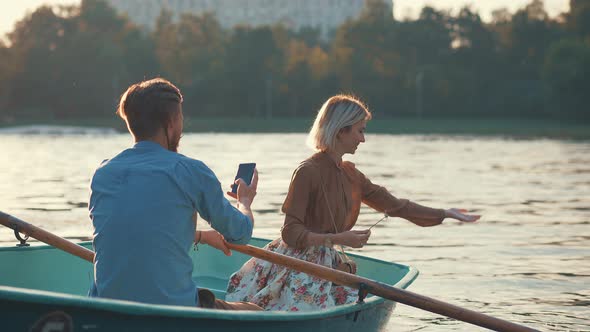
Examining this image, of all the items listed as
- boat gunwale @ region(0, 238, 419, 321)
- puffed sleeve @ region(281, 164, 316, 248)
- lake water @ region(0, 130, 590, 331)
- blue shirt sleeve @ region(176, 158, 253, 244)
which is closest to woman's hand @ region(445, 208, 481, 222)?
puffed sleeve @ region(281, 164, 316, 248)

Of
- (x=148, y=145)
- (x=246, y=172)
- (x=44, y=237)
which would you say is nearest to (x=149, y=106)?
(x=148, y=145)

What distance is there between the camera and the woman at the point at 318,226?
18.4ft

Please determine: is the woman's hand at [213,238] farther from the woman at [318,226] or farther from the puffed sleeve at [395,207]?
the puffed sleeve at [395,207]

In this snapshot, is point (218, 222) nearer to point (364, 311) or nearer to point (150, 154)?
point (150, 154)

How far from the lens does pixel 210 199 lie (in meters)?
4.27

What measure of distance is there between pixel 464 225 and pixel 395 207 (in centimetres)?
745

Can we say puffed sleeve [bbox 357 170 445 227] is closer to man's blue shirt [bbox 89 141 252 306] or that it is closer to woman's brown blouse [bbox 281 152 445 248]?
woman's brown blouse [bbox 281 152 445 248]

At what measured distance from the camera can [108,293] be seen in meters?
4.28

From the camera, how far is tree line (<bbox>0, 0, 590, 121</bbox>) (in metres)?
76.2

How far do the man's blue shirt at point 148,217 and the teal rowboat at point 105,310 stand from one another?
14 cm

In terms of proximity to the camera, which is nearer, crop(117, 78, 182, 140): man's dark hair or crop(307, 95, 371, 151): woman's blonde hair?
crop(117, 78, 182, 140): man's dark hair

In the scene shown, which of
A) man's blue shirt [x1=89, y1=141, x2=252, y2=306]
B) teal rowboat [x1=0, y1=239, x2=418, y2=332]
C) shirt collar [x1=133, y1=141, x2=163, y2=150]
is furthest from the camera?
shirt collar [x1=133, y1=141, x2=163, y2=150]

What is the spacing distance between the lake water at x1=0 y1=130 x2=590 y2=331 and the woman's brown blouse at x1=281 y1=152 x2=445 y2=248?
155 cm

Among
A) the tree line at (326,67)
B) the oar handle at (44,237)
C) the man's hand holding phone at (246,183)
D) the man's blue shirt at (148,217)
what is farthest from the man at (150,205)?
the tree line at (326,67)
